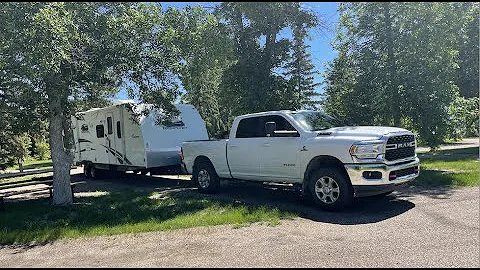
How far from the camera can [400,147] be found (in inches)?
309

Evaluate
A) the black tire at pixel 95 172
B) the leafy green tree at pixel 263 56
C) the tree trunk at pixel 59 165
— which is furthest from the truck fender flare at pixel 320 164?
the black tire at pixel 95 172

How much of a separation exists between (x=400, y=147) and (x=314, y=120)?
188cm

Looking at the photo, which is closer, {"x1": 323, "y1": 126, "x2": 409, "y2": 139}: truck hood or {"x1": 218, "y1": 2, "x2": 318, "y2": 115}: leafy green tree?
{"x1": 323, "y1": 126, "x2": 409, "y2": 139}: truck hood

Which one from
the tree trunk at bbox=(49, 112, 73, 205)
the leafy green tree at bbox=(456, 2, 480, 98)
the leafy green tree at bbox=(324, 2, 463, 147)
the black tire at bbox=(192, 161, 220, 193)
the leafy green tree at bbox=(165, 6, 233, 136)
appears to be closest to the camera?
the leafy green tree at bbox=(165, 6, 233, 136)

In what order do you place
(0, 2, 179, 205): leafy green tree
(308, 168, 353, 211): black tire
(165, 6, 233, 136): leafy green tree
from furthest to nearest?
(165, 6, 233, 136): leafy green tree
(308, 168, 353, 211): black tire
(0, 2, 179, 205): leafy green tree

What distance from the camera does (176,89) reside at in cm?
1011

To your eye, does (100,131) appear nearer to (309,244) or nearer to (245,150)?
(245,150)

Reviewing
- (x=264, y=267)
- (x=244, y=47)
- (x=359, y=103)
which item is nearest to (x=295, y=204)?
(x=264, y=267)

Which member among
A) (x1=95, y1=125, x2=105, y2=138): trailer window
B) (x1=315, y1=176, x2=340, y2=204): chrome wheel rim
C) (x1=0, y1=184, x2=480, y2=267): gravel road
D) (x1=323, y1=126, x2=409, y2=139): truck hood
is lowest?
(x1=0, y1=184, x2=480, y2=267): gravel road

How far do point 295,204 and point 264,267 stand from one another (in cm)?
386

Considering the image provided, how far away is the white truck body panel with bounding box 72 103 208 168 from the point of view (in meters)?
13.1

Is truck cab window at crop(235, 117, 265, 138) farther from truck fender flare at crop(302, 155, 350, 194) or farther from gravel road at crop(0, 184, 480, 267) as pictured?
gravel road at crop(0, 184, 480, 267)

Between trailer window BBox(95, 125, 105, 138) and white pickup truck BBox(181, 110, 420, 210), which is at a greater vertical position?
trailer window BBox(95, 125, 105, 138)

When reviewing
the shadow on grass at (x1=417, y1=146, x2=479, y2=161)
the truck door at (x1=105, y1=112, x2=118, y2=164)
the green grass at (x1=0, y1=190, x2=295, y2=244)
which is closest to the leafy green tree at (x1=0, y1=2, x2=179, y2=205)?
the green grass at (x1=0, y1=190, x2=295, y2=244)
